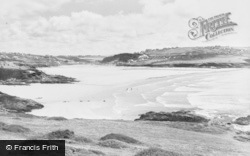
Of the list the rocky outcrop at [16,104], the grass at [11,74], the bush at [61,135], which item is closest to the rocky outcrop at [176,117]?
the bush at [61,135]

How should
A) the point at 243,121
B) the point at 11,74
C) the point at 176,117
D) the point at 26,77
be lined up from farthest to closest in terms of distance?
the point at 11,74 → the point at 26,77 → the point at 176,117 → the point at 243,121

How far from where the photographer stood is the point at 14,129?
21.6m

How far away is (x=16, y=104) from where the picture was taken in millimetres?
44969

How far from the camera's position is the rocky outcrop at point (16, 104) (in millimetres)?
43781

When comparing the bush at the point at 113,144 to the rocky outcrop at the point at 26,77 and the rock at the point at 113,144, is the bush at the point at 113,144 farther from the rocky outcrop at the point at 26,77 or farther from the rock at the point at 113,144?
the rocky outcrop at the point at 26,77

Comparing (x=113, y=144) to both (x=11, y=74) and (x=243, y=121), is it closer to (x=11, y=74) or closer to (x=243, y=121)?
(x=243, y=121)

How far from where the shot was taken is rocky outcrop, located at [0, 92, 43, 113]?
144 ft

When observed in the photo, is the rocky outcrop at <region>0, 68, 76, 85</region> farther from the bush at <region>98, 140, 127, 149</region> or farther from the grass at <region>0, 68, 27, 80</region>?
the bush at <region>98, 140, 127, 149</region>

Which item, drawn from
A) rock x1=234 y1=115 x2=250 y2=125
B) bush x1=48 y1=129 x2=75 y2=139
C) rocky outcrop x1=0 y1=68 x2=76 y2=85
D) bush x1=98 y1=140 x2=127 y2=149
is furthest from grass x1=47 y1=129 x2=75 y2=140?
rocky outcrop x1=0 y1=68 x2=76 y2=85

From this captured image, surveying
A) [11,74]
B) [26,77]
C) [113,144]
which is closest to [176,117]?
[113,144]

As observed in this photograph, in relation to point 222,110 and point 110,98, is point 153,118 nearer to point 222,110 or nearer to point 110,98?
point 222,110

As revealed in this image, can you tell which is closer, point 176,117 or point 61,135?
A: point 61,135

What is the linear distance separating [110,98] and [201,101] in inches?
629

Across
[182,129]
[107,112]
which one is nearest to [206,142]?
[182,129]
